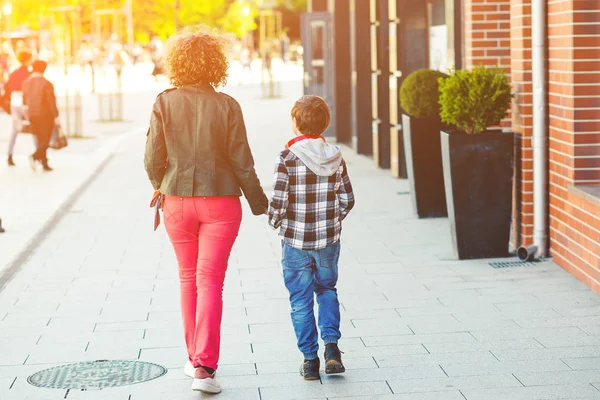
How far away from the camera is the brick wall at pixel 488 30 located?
10312 millimetres

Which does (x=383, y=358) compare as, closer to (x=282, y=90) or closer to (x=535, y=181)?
(x=535, y=181)

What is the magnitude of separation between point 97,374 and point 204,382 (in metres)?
0.76

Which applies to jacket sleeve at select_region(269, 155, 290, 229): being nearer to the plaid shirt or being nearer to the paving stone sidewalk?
the plaid shirt

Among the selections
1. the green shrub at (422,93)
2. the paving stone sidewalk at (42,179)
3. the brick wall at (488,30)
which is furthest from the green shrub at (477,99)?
the paving stone sidewalk at (42,179)

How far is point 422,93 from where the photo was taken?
418 inches

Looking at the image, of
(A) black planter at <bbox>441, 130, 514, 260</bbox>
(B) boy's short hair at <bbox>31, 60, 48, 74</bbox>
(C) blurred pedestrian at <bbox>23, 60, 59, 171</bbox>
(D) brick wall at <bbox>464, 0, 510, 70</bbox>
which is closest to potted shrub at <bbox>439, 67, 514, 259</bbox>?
(A) black planter at <bbox>441, 130, 514, 260</bbox>

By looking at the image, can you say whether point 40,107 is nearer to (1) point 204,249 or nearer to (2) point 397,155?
(2) point 397,155

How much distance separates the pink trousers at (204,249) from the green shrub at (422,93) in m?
5.55

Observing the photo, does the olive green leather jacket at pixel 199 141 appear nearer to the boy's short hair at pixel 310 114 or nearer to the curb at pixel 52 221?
the boy's short hair at pixel 310 114

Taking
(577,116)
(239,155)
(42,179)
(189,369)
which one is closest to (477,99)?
(577,116)

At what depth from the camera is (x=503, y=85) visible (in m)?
8.59

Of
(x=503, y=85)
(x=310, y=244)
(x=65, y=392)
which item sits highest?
(x=503, y=85)

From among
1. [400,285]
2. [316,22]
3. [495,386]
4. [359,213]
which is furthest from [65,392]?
[316,22]

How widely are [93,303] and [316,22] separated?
1429 cm
